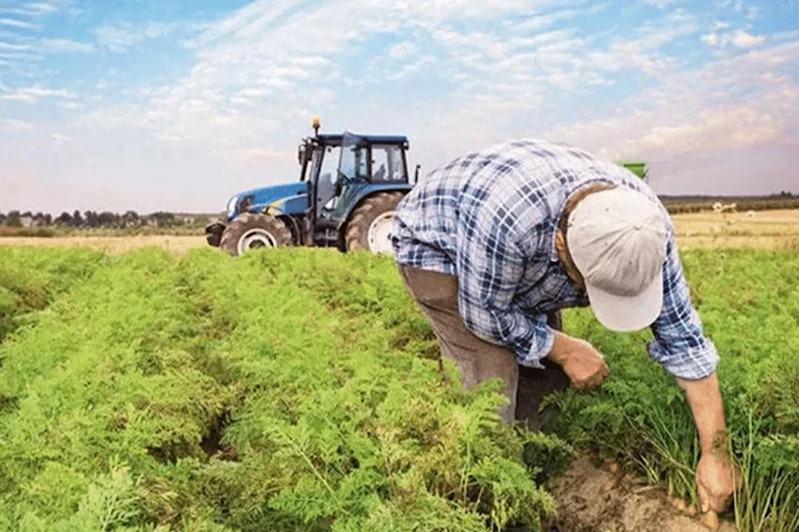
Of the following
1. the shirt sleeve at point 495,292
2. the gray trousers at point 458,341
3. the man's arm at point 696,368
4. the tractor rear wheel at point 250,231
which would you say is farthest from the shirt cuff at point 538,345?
the tractor rear wheel at point 250,231

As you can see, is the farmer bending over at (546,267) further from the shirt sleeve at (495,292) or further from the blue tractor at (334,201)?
the blue tractor at (334,201)

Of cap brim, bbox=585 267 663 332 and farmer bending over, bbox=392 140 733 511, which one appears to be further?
cap brim, bbox=585 267 663 332

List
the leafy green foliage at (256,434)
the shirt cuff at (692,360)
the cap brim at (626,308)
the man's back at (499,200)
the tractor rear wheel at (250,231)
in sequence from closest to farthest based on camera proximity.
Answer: the leafy green foliage at (256,434)
the cap brim at (626,308)
the man's back at (499,200)
the shirt cuff at (692,360)
the tractor rear wheel at (250,231)

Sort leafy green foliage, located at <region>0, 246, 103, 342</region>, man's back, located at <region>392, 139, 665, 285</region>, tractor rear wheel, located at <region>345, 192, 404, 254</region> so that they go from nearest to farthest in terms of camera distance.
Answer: man's back, located at <region>392, 139, 665, 285</region>
leafy green foliage, located at <region>0, 246, 103, 342</region>
tractor rear wheel, located at <region>345, 192, 404, 254</region>

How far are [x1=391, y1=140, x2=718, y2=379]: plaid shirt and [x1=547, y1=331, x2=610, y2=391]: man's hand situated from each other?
5.1 inches

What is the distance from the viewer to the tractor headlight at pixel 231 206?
18.5m

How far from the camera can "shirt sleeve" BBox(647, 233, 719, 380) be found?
397 cm

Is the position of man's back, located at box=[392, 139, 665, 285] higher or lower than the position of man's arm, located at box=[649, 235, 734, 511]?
higher

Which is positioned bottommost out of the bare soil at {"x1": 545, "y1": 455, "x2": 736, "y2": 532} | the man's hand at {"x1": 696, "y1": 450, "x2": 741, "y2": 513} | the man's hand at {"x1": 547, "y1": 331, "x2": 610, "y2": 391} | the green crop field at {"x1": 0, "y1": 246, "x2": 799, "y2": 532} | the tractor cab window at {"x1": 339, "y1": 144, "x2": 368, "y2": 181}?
the bare soil at {"x1": 545, "y1": 455, "x2": 736, "y2": 532}

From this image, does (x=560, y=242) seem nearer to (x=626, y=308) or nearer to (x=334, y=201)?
(x=626, y=308)

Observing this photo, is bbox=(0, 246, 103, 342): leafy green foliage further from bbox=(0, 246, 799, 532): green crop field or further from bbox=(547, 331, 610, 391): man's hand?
bbox=(547, 331, 610, 391): man's hand

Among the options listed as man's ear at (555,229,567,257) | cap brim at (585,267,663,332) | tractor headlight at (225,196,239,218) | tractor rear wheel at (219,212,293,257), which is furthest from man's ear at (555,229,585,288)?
tractor headlight at (225,196,239,218)

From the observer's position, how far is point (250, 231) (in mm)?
17297

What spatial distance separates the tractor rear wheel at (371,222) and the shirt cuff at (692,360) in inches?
458
